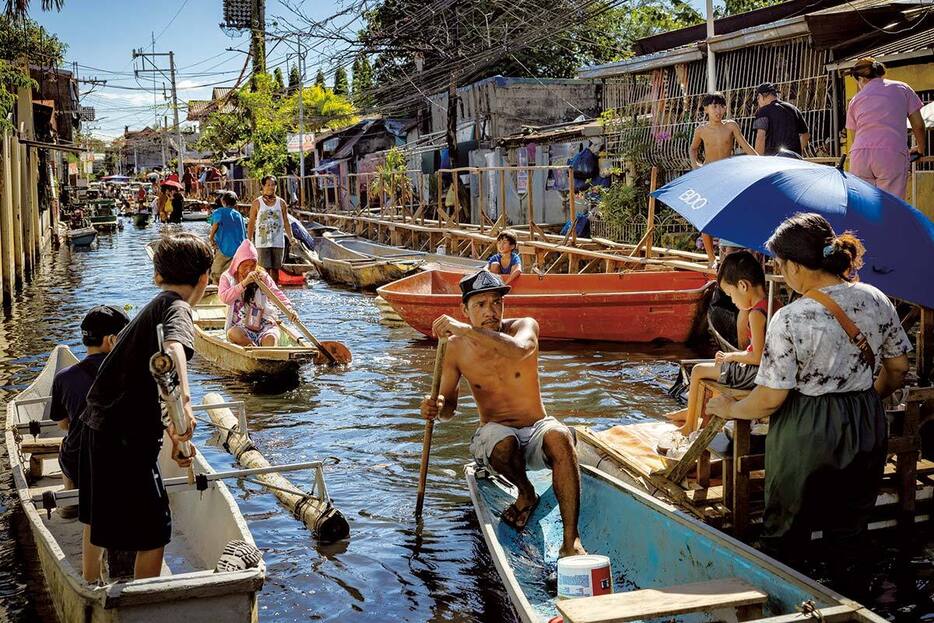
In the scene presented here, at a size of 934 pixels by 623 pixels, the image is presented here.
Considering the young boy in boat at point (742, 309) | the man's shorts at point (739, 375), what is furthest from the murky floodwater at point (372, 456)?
the young boy in boat at point (742, 309)

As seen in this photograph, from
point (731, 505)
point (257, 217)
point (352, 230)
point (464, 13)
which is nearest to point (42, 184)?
point (352, 230)

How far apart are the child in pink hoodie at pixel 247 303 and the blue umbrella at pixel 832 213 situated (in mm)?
6273

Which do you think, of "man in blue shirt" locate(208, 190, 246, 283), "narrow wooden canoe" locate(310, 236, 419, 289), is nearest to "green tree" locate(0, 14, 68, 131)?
"man in blue shirt" locate(208, 190, 246, 283)

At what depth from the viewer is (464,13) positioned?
30641 mm

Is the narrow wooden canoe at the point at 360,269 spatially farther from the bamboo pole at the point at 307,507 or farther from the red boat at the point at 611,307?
the bamboo pole at the point at 307,507

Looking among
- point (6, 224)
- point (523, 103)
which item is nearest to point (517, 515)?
point (6, 224)

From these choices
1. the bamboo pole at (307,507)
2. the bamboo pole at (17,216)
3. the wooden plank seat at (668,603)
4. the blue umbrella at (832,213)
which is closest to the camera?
the wooden plank seat at (668,603)

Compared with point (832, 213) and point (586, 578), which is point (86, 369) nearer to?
point (586, 578)

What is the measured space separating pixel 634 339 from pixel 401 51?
24.0m

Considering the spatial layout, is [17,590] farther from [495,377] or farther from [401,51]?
[401,51]

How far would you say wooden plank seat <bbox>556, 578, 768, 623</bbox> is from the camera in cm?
367

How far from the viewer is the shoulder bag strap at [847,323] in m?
4.22

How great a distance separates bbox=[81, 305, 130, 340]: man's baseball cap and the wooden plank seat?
119 inches

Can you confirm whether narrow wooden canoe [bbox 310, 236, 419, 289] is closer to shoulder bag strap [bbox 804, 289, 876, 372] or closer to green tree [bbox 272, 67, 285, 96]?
shoulder bag strap [bbox 804, 289, 876, 372]
